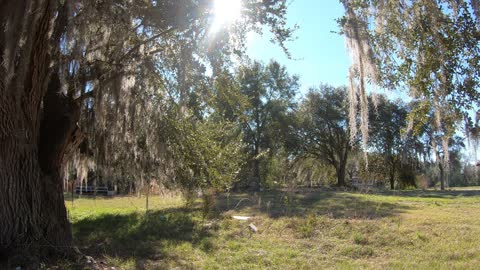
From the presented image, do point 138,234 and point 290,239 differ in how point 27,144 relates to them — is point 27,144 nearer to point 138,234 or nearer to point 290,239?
point 138,234

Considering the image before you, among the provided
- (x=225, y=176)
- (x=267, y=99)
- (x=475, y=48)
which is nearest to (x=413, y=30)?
(x=475, y=48)

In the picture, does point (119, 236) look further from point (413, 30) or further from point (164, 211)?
point (413, 30)

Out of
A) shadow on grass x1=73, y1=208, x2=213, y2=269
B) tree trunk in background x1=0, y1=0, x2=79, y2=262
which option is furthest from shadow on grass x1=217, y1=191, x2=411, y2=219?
tree trunk in background x1=0, y1=0, x2=79, y2=262

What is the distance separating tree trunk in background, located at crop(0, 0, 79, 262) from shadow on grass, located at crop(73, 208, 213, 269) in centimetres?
130

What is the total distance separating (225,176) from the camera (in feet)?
40.1

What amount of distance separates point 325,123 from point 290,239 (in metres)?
24.0

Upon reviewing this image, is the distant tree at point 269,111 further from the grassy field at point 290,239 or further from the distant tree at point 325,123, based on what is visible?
the grassy field at point 290,239

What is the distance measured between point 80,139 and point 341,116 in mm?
25568

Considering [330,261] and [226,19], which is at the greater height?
[226,19]

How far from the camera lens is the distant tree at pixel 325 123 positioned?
1230 inches

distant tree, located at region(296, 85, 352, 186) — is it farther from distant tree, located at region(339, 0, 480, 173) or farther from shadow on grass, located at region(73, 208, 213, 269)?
distant tree, located at region(339, 0, 480, 173)

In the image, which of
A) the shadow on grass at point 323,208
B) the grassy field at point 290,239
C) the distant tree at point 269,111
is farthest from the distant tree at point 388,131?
the grassy field at point 290,239

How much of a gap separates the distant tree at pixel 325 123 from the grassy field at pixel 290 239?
744 inches

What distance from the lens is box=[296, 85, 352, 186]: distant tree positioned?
31.2 meters
